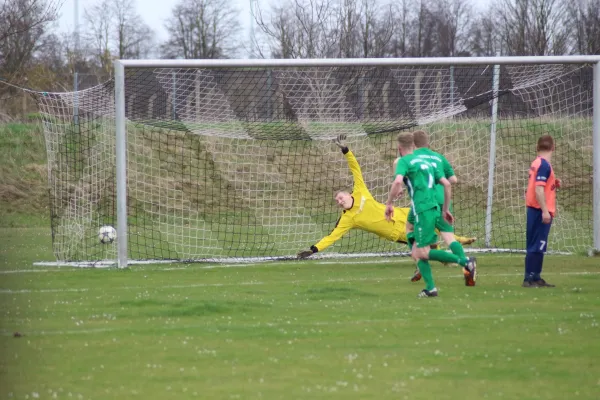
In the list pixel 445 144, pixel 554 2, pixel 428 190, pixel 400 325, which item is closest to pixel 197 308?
pixel 400 325

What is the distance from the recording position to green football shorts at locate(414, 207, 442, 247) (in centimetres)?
1057

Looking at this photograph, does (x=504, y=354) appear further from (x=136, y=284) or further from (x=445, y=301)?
(x=136, y=284)

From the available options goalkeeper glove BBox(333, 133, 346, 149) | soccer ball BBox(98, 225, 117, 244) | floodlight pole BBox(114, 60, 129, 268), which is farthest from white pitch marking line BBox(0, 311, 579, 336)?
soccer ball BBox(98, 225, 117, 244)

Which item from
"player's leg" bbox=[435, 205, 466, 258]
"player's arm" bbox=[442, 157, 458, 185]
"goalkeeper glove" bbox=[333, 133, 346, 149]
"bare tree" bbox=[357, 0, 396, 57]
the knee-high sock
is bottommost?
the knee-high sock

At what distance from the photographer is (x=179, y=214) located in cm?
2281

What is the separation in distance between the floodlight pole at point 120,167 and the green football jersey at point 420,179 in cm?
478

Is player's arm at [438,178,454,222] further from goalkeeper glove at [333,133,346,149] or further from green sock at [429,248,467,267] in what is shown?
goalkeeper glove at [333,133,346,149]

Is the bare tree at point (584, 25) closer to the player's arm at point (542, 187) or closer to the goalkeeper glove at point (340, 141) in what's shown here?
the goalkeeper glove at point (340, 141)

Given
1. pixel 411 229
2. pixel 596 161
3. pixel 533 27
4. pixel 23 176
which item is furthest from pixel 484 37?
pixel 411 229

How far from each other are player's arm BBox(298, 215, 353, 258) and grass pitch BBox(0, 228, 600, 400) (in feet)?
1.78

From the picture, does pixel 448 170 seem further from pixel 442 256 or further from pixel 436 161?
pixel 442 256

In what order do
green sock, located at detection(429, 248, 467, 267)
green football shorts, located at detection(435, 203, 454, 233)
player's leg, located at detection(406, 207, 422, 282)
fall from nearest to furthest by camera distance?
green sock, located at detection(429, 248, 467, 267) → player's leg, located at detection(406, 207, 422, 282) → green football shorts, located at detection(435, 203, 454, 233)

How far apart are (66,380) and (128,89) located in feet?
31.0

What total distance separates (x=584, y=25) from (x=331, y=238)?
21579 mm
